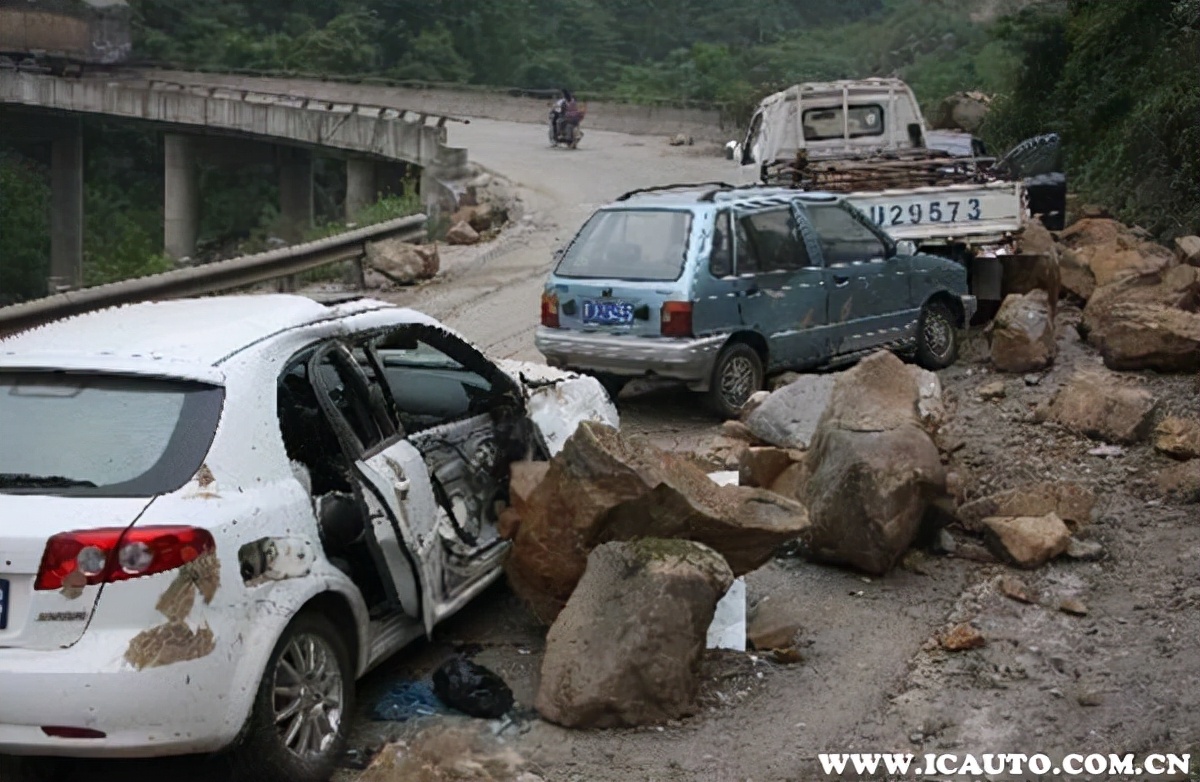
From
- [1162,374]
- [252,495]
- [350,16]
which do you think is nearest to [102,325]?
[252,495]

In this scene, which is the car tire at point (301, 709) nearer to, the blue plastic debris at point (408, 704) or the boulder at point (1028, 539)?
the blue plastic debris at point (408, 704)

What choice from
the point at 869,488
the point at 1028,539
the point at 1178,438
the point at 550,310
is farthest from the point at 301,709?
the point at 550,310

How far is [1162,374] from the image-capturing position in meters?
10.4

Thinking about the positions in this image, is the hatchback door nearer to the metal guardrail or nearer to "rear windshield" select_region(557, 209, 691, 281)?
"rear windshield" select_region(557, 209, 691, 281)

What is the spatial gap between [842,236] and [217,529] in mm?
7527

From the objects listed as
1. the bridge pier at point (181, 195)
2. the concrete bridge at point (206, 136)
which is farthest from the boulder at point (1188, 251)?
the bridge pier at point (181, 195)

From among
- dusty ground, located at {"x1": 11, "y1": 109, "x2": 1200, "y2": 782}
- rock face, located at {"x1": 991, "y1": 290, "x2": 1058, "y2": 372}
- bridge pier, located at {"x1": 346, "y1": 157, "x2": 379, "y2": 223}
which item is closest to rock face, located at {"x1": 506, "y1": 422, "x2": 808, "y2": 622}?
dusty ground, located at {"x1": 11, "y1": 109, "x2": 1200, "y2": 782}

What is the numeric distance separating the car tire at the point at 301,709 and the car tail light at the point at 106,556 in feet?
1.68

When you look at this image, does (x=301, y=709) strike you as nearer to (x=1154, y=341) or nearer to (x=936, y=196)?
(x=1154, y=341)

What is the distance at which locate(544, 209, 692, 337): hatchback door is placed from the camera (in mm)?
9914

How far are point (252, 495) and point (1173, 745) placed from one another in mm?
3111

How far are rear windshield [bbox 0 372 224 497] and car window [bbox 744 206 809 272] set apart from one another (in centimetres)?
624

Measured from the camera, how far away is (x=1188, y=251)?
13633mm

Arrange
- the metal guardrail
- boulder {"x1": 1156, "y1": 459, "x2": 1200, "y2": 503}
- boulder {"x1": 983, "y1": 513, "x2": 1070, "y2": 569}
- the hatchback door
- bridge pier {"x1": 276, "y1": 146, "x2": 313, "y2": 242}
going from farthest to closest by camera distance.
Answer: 1. bridge pier {"x1": 276, "y1": 146, "x2": 313, "y2": 242}
2. the hatchback door
3. the metal guardrail
4. boulder {"x1": 1156, "y1": 459, "x2": 1200, "y2": 503}
5. boulder {"x1": 983, "y1": 513, "x2": 1070, "y2": 569}
